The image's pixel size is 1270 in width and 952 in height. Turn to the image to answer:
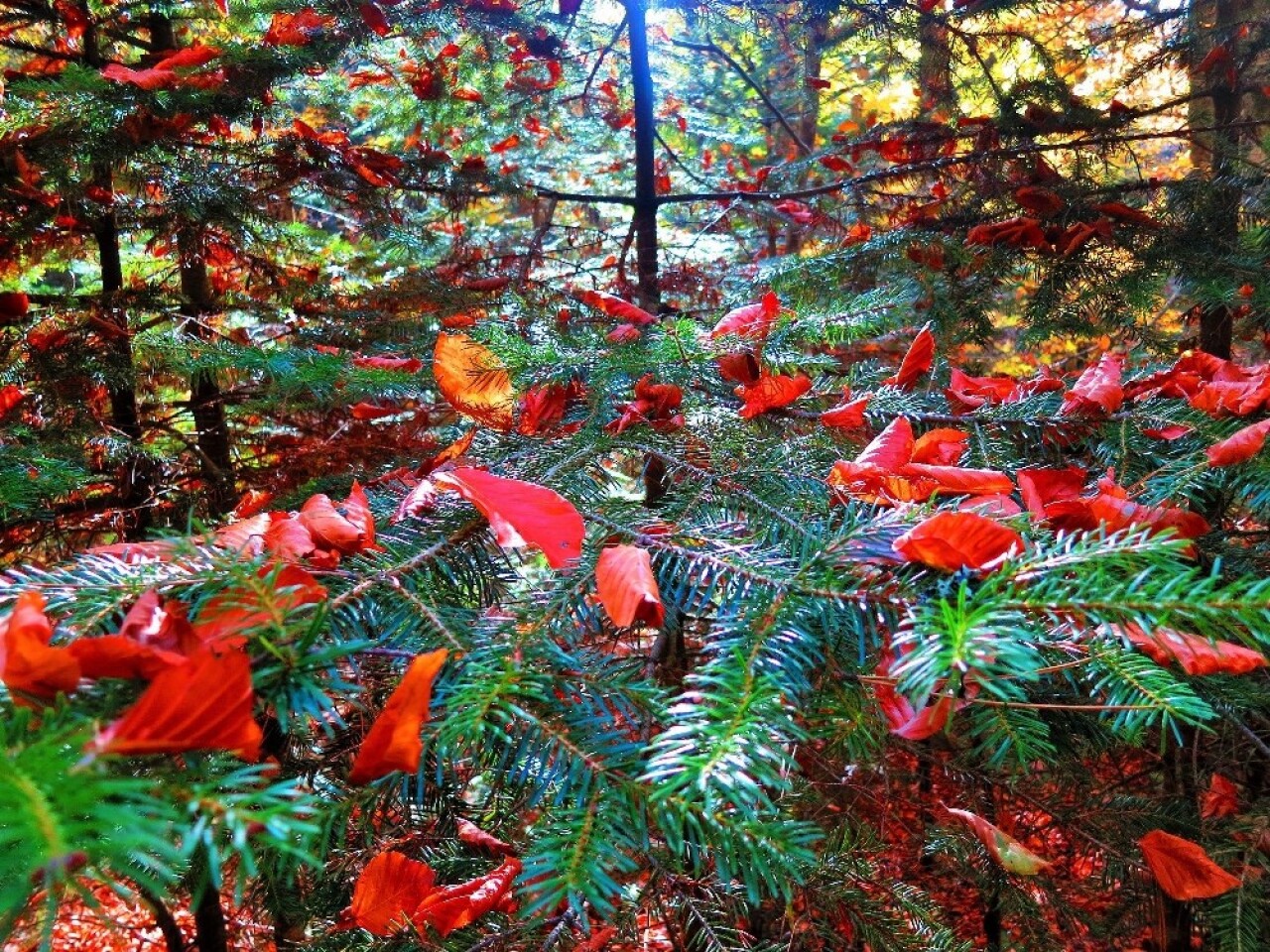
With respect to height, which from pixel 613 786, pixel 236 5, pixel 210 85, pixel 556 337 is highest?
pixel 236 5

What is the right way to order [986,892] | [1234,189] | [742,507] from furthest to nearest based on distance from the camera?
[1234,189]
[986,892]
[742,507]

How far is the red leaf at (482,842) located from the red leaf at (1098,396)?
3.81ft

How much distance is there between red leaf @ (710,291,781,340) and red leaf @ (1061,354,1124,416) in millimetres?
494

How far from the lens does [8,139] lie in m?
2.28

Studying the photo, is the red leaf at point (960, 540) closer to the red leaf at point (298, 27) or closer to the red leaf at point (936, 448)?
the red leaf at point (936, 448)

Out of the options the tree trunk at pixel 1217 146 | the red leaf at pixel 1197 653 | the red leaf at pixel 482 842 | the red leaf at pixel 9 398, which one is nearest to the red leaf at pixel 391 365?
the red leaf at pixel 482 842

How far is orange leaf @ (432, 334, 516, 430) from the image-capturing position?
123cm

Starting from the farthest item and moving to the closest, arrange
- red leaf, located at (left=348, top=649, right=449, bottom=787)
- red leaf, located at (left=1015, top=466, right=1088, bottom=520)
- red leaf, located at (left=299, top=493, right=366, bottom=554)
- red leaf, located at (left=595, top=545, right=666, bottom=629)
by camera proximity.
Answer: red leaf, located at (left=1015, top=466, right=1088, bottom=520)
red leaf, located at (left=299, top=493, right=366, bottom=554)
red leaf, located at (left=595, top=545, right=666, bottom=629)
red leaf, located at (left=348, top=649, right=449, bottom=787)

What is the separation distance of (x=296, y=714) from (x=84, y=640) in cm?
13

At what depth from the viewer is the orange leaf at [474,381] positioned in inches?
48.5

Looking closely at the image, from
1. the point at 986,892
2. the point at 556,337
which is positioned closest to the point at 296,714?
the point at 556,337

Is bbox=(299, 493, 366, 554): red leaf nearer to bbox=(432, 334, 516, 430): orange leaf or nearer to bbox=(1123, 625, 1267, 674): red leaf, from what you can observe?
bbox=(432, 334, 516, 430): orange leaf

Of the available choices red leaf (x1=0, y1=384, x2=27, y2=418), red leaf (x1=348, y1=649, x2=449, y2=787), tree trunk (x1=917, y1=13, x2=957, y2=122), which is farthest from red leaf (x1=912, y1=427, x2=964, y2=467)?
tree trunk (x1=917, y1=13, x2=957, y2=122)

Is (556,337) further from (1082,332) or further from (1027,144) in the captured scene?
(1027,144)
